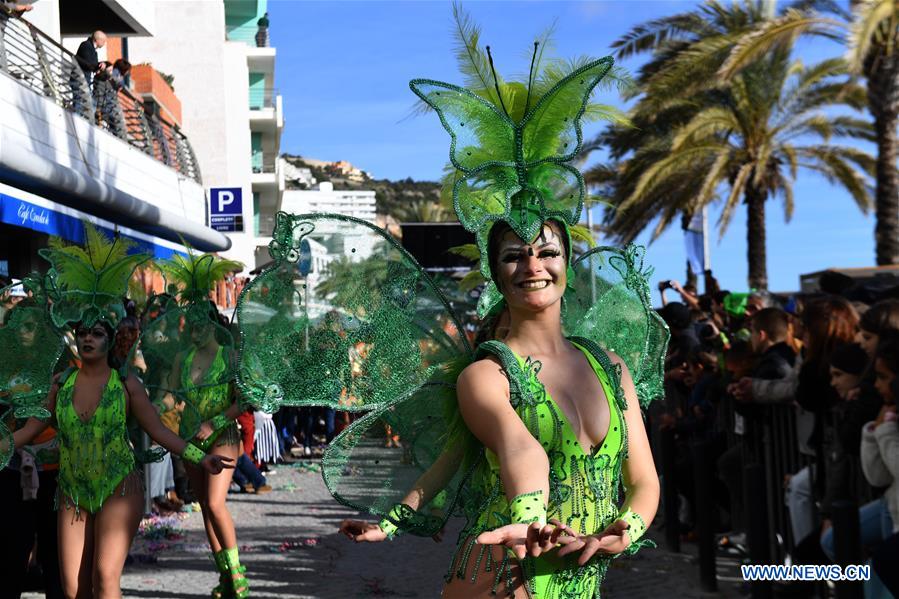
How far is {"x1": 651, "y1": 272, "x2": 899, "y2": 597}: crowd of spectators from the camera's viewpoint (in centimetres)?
567

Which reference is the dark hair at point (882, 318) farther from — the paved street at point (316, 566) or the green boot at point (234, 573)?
the green boot at point (234, 573)

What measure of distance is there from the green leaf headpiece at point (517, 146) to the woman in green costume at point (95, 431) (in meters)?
2.98

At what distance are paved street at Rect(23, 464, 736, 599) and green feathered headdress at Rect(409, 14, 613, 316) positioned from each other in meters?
4.96

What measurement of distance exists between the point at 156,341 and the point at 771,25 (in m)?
12.3

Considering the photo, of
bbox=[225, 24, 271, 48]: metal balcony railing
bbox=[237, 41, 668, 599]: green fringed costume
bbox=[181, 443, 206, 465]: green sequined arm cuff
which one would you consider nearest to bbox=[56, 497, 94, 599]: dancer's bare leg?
bbox=[181, 443, 206, 465]: green sequined arm cuff

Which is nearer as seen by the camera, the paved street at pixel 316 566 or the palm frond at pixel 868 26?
the paved street at pixel 316 566

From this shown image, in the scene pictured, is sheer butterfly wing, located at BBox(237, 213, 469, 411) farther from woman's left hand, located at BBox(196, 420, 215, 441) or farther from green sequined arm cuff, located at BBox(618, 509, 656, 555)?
woman's left hand, located at BBox(196, 420, 215, 441)

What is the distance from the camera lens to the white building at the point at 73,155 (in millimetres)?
13656

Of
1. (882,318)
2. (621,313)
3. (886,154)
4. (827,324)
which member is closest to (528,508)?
(621,313)

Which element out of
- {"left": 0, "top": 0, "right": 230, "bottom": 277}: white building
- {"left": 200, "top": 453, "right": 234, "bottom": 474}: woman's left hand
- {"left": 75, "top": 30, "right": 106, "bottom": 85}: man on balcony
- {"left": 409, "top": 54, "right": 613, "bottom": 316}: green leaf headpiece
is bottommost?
{"left": 200, "top": 453, "right": 234, "bottom": 474}: woman's left hand

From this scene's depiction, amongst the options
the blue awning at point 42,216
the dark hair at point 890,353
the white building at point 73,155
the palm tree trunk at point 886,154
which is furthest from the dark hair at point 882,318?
the palm tree trunk at point 886,154

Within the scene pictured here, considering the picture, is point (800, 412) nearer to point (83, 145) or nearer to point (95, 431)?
point (95, 431)

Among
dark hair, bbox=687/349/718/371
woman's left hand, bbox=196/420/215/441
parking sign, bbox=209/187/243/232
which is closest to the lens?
woman's left hand, bbox=196/420/215/441

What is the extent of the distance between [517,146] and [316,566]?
6.75m
